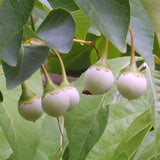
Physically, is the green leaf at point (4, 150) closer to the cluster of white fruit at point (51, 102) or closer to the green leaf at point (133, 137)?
the green leaf at point (133, 137)

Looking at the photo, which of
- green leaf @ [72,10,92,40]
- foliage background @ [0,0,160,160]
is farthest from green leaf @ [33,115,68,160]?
green leaf @ [72,10,92,40]

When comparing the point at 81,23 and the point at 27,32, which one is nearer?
the point at 27,32

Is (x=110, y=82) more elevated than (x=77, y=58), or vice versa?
(x=110, y=82)

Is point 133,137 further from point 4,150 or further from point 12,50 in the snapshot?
point 12,50

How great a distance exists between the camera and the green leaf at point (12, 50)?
0.47 metres

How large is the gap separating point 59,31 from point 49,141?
486 mm

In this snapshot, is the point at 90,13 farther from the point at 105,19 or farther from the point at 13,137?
the point at 13,137

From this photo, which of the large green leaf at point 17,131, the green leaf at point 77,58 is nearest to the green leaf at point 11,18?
the large green leaf at point 17,131

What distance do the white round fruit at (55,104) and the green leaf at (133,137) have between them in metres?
0.33

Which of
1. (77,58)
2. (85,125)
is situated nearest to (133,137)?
(85,125)

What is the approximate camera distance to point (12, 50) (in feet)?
1.57

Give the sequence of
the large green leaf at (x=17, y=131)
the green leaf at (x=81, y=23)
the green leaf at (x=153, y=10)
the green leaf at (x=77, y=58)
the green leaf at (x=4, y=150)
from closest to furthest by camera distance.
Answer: the green leaf at (x=153, y=10) → the green leaf at (x=81, y=23) → the large green leaf at (x=17, y=131) → the green leaf at (x=4, y=150) → the green leaf at (x=77, y=58)

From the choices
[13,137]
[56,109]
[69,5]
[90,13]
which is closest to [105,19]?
[90,13]

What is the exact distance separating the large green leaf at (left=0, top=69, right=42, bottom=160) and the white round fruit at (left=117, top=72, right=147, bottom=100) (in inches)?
12.0
